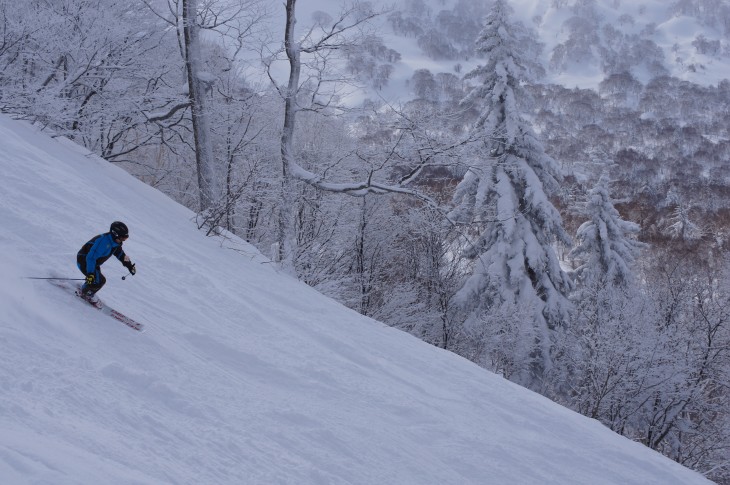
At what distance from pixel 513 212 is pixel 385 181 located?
4663 millimetres

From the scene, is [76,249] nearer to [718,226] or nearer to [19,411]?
[19,411]

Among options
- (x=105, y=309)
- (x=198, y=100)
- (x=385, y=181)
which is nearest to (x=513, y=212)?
(x=385, y=181)

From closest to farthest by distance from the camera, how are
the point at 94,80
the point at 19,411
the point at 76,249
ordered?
the point at 19,411
the point at 76,249
the point at 94,80

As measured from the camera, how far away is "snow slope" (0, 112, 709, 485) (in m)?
3.08

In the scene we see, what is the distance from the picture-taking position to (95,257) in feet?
14.1

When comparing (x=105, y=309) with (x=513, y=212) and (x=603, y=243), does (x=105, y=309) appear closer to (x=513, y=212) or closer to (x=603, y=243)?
(x=513, y=212)

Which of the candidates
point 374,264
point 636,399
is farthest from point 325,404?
point 374,264

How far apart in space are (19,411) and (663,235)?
279 feet

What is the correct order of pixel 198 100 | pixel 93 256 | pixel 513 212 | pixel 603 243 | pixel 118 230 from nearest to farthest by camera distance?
1. pixel 93 256
2. pixel 118 230
3. pixel 198 100
4. pixel 513 212
5. pixel 603 243

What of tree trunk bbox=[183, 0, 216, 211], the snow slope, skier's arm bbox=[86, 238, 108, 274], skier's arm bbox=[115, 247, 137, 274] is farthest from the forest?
skier's arm bbox=[86, 238, 108, 274]

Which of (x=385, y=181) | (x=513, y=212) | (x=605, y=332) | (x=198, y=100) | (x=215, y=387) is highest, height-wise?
(x=513, y=212)

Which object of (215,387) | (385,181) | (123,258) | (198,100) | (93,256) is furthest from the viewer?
(385,181)

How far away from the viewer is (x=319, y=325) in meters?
6.51

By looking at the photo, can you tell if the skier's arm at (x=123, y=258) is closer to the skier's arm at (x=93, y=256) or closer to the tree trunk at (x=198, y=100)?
the skier's arm at (x=93, y=256)
